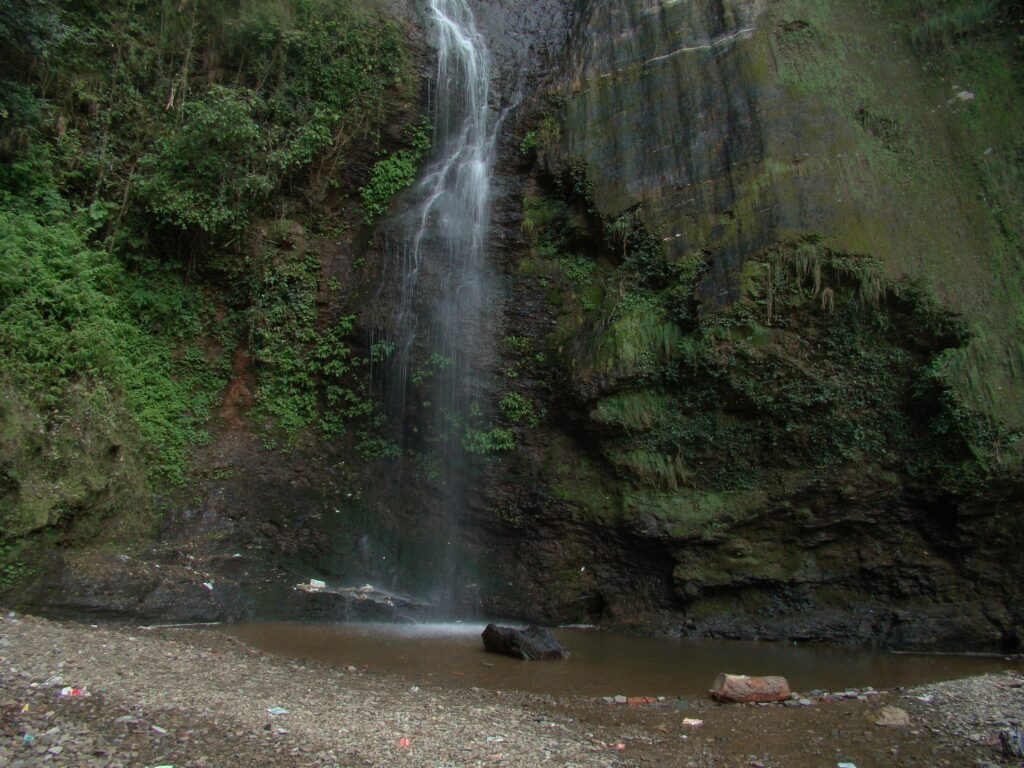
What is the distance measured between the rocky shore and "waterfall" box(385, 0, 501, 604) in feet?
16.1

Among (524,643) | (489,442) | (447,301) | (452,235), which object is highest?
(452,235)

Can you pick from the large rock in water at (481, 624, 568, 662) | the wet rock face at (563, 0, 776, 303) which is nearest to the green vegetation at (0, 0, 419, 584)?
the wet rock face at (563, 0, 776, 303)

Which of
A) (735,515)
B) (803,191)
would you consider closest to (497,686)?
(735,515)

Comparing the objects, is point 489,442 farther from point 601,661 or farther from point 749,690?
point 749,690

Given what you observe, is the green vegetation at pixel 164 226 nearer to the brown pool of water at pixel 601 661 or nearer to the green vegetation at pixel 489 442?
the green vegetation at pixel 489 442

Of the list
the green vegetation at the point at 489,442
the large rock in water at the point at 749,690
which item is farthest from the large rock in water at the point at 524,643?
the green vegetation at the point at 489,442

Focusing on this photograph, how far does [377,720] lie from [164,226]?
1024cm

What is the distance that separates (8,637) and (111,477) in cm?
349

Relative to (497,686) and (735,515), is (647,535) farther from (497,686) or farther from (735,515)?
(497,686)

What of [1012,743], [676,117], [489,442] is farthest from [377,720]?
[676,117]

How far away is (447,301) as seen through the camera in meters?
12.5

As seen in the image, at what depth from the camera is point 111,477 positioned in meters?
9.37

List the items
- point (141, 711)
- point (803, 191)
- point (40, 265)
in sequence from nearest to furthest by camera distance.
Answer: point (141, 711) < point (40, 265) < point (803, 191)

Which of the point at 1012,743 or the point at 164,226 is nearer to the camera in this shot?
the point at 1012,743
